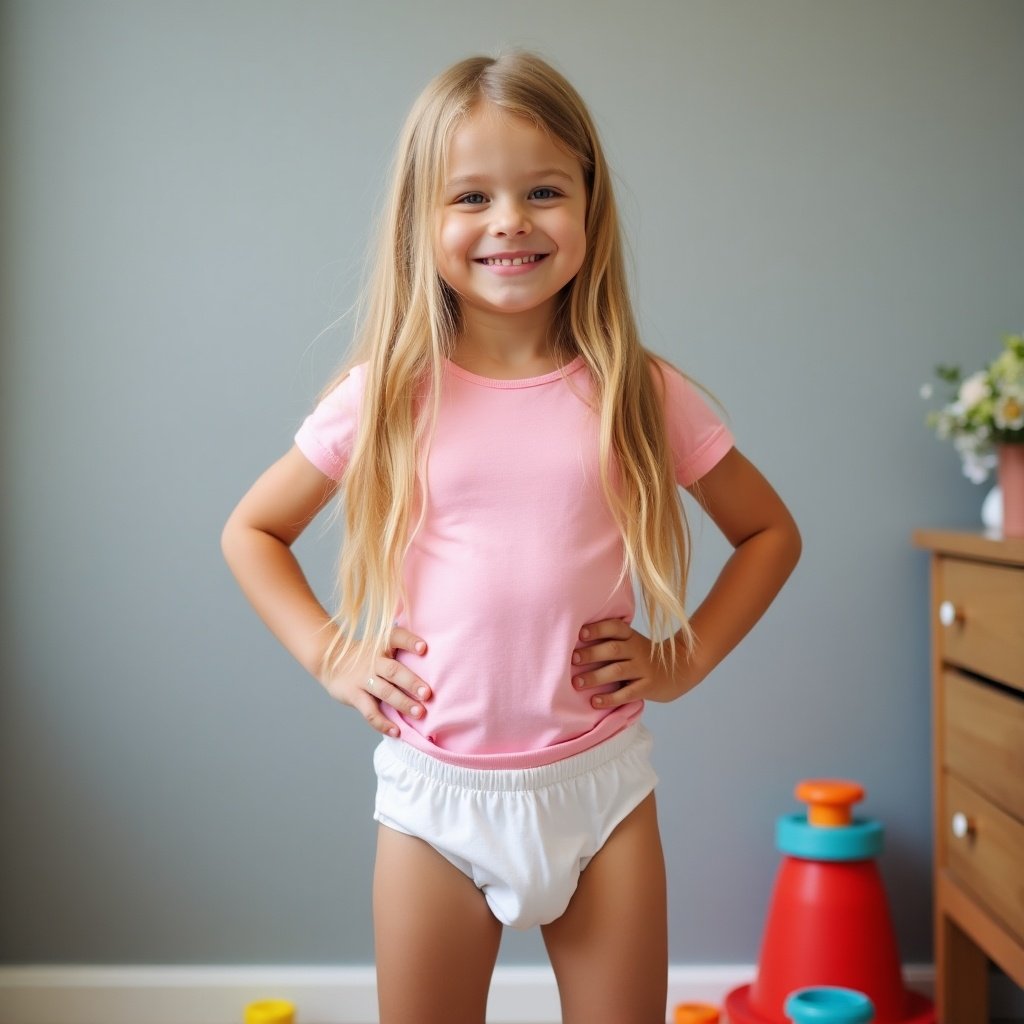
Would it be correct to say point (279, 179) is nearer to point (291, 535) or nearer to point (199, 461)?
point (199, 461)

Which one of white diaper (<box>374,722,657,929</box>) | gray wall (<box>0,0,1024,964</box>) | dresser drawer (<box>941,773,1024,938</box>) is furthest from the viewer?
gray wall (<box>0,0,1024,964</box>)

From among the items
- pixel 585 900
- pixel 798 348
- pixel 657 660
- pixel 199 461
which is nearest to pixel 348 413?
pixel 657 660

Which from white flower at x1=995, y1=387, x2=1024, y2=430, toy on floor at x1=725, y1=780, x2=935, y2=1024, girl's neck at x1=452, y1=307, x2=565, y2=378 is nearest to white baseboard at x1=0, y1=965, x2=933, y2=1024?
toy on floor at x1=725, y1=780, x2=935, y2=1024

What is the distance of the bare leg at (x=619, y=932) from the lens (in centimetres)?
114

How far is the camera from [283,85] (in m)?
2.19

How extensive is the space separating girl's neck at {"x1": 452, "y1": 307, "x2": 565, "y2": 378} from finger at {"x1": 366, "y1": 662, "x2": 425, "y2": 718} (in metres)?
0.30

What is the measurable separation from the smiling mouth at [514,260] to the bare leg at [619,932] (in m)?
0.52

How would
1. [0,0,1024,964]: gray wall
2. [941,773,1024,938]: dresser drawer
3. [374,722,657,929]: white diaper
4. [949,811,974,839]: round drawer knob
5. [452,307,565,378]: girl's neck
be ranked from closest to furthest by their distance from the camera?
[374,722,657,929]: white diaper
[452,307,565,378]: girl's neck
[941,773,1024,938]: dresser drawer
[949,811,974,839]: round drawer knob
[0,0,1024,964]: gray wall

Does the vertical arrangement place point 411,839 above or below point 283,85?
below

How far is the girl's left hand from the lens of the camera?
3.84 feet

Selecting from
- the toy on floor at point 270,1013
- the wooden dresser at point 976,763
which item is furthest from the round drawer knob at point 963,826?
the toy on floor at point 270,1013

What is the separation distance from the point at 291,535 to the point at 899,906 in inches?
56.1

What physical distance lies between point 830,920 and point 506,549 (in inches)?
45.7

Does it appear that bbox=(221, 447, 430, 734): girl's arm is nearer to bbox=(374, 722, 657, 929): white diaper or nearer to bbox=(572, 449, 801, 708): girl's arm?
bbox=(374, 722, 657, 929): white diaper
